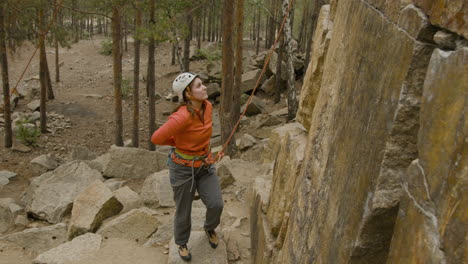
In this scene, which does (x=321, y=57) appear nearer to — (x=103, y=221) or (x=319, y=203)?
(x=319, y=203)

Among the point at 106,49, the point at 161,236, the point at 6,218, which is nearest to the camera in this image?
the point at 161,236

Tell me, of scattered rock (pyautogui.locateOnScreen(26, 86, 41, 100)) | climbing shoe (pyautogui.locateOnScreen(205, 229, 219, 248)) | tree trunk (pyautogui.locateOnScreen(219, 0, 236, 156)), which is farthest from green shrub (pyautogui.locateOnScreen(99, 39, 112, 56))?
climbing shoe (pyautogui.locateOnScreen(205, 229, 219, 248))

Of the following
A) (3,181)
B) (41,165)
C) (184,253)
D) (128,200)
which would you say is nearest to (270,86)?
(41,165)

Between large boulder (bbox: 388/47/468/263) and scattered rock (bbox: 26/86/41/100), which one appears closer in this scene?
large boulder (bbox: 388/47/468/263)

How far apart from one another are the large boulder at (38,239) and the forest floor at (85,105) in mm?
2913

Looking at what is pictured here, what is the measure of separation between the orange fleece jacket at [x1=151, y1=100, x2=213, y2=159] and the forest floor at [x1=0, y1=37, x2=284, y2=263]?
5.37ft

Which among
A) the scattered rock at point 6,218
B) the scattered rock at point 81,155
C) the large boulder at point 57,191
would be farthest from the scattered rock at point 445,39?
the scattered rock at point 81,155

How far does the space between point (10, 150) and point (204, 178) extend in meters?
13.8

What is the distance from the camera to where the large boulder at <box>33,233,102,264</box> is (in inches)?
196

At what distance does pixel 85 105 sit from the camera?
21.9 metres

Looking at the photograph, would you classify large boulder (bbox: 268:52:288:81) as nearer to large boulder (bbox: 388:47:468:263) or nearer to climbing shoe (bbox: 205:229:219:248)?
climbing shoe (bbox: 205:229:219:248)

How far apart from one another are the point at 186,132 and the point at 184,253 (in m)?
1.45

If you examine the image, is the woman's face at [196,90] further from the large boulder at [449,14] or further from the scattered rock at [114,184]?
the scattered rock at [114,184]

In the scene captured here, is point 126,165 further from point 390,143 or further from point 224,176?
point 390,143
